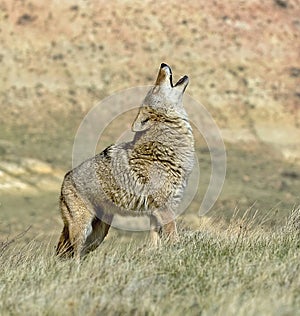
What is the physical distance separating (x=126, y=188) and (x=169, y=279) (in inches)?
83.0

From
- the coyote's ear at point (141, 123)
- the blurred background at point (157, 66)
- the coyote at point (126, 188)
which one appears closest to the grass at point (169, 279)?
the coyote at point (126, 188)

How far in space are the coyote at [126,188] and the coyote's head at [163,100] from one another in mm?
41

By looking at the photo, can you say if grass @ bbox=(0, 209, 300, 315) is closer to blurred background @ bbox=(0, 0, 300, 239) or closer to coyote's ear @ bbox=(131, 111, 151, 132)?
coyote's ear @ bbox=(131, 111, 151, 132)

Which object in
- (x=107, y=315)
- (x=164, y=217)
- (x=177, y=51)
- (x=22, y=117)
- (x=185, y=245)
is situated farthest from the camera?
(x=177, y=51)

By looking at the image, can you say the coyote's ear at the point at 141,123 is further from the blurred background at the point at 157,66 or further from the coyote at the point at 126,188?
the blurred background at the point at 157,66

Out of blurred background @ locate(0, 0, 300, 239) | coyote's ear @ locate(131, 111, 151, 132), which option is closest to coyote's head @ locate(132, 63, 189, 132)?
coyote's ear @ locate(131, 111, 151, 132)

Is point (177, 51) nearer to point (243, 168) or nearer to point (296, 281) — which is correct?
point (243, 168)

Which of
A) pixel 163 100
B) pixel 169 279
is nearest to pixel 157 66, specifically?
pixel 163 100

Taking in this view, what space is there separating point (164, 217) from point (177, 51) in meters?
37.2

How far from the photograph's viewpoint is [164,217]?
775 centimetres

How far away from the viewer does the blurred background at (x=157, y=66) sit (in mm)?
38625

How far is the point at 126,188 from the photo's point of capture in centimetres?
780

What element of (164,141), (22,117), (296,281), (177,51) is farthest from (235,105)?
(296,281)

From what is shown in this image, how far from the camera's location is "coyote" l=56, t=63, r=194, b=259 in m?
7.77
